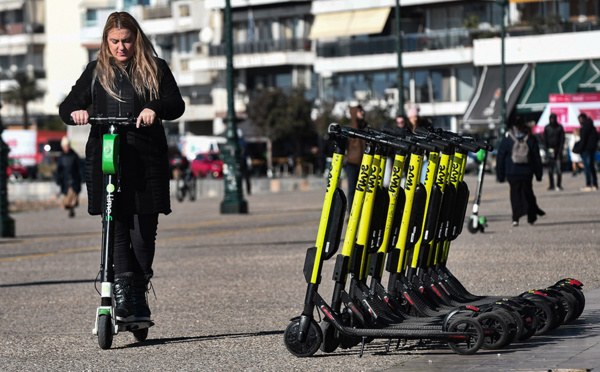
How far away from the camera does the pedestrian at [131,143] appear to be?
8109 millimetres

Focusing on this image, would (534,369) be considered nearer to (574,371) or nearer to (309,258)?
(574,371)

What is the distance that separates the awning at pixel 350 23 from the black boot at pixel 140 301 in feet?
214

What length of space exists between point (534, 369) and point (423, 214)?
67.2 inches

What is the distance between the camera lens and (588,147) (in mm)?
31281

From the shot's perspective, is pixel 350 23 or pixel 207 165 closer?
pixel 207 165

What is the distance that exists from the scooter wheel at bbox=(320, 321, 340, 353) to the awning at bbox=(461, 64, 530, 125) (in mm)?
53941

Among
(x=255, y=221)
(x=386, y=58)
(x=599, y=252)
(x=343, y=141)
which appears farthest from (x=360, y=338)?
(x=386, y=58)

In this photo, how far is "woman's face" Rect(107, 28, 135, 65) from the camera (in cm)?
809

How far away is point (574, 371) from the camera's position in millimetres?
6352

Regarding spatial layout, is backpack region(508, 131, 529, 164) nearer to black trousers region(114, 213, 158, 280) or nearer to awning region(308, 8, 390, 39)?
black trousers region(114, 213, 158, 280)

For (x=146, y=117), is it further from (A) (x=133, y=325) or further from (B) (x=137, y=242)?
(A) (x=133, y=325)

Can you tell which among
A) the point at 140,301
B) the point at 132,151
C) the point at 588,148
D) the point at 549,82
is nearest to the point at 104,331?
the point at 140,301

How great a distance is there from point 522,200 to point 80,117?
1201cm

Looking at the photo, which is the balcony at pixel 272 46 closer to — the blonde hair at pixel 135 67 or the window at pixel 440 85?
the window at pixel 440 85
